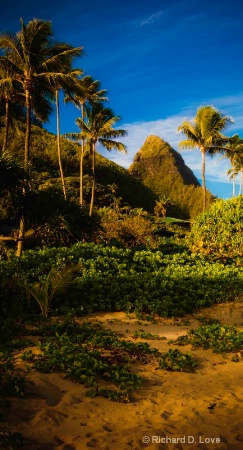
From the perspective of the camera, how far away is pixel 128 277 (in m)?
11.3

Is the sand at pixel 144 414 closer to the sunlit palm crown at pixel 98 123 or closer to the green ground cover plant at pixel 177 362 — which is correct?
the green ground cover plant at pixel 177 362

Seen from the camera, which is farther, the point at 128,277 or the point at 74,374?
the point at 128,277

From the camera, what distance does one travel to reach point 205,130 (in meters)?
28.0

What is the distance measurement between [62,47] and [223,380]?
16.4 m

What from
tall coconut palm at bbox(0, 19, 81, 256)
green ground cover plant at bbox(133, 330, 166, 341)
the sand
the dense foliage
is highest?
tall coconut palm at bbox(0, 19, 81, 256)

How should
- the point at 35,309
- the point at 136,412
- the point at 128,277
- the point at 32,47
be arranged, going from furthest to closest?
the point at 32,47 → the point at 128,277 → the point at 35,309 → the point at 136,412

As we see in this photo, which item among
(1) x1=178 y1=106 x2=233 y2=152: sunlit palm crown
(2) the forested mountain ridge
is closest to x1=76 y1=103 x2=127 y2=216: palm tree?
(1) x1=178 y1=106 x2=233 y2=152: sunlit palm crown

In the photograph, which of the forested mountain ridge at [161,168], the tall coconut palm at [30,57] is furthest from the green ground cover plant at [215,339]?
the forested mountain ridge at [161,168]

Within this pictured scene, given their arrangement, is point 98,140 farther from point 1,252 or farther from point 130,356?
point 130,356

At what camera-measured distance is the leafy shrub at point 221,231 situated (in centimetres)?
1616

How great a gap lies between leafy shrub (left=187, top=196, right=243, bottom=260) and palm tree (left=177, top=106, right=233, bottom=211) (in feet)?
35.7

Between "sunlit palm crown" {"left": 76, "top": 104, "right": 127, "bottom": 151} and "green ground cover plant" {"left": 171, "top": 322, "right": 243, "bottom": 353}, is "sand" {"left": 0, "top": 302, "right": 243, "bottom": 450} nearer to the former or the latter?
"green ground cover plant" {"left": 171, "top": 322, "right": 243, "bottom": 353}

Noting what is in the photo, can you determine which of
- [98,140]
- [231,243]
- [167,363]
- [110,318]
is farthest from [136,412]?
[98,140]

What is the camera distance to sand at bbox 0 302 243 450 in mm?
3475
